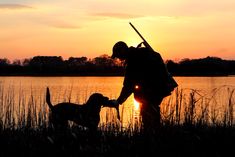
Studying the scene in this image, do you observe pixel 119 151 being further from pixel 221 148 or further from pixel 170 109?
pixel 170 109

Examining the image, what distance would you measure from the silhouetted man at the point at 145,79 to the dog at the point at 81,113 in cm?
41

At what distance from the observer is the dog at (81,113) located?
728 cm

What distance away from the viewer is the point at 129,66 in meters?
7.16

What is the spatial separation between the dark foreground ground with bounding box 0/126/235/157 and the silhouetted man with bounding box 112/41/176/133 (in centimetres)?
30

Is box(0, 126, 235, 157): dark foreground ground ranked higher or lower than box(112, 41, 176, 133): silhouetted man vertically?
lower

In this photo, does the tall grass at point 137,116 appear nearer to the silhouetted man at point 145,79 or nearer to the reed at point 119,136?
the reed at point 119,136

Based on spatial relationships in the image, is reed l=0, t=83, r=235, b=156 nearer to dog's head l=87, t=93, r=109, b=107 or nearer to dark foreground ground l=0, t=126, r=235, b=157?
dark foreground ground l=0, t=126, r=235, b=157

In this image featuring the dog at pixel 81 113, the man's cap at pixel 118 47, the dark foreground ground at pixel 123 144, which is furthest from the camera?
the dog at pixel 81 113

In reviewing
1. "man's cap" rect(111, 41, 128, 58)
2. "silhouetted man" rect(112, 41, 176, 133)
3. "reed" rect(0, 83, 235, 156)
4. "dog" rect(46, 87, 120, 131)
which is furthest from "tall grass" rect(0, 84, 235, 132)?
"man's cap" rect(111, 41, 128, 58)

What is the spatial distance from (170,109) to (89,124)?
172 cm

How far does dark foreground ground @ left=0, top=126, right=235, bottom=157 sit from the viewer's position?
643 cm

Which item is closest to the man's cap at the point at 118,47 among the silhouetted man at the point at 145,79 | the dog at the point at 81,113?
the silhouetted man at the point at 145,79

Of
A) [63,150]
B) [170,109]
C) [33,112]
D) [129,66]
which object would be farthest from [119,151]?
[33,112]

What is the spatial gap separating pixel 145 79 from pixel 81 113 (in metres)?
1.09
